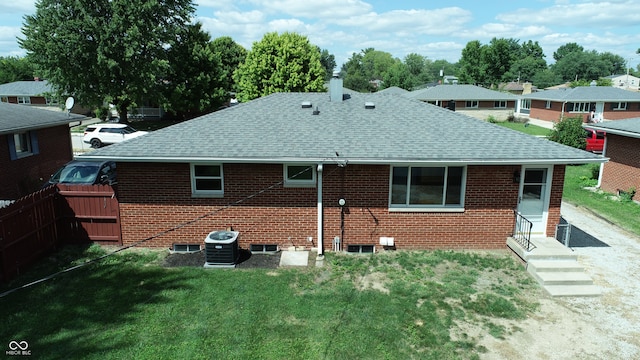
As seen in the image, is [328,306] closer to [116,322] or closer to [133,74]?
[116,322]

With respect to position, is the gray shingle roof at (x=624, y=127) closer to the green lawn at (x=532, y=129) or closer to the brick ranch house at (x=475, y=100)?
the green lawn at (x=532, y=129)

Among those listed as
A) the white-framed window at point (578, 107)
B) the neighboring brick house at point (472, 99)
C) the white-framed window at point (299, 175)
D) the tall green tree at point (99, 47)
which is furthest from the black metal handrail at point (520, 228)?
the white-framed window at point (578, 107)

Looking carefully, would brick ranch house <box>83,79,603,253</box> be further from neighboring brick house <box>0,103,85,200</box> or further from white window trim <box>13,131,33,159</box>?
white window trim <box>13,131,33,159</box>

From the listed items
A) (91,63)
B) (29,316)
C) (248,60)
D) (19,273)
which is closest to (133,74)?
(91,63)

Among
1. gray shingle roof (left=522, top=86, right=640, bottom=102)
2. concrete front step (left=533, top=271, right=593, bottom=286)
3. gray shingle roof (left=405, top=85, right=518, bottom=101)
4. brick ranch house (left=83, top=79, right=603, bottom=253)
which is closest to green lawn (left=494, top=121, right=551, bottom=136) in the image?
gray shingle roof (left=522, top=86, right=640, bottom=102)

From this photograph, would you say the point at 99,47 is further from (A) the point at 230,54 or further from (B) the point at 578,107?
(B) the point at 578,107
